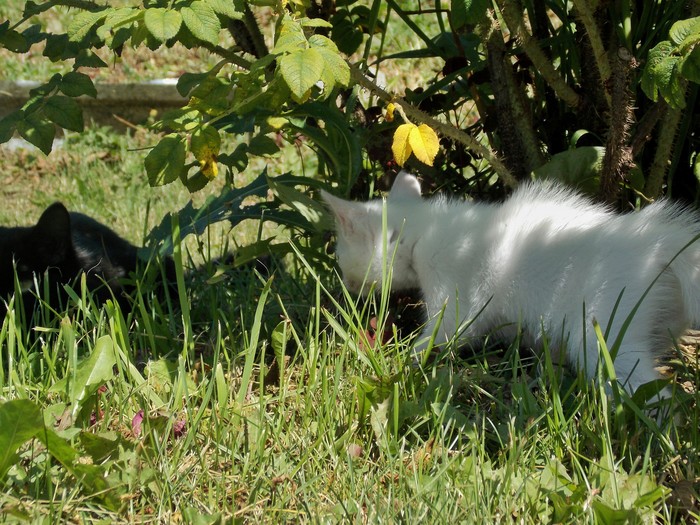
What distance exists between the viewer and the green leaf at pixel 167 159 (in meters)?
2.12

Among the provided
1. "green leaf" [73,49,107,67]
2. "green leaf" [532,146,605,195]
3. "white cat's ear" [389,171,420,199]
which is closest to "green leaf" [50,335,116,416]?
"green leaf" [73,49,107,67]

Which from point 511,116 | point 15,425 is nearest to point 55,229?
point 15,425

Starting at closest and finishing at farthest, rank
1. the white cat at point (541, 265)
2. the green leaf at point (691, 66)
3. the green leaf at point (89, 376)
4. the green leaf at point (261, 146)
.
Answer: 1. the green leaf at point (691, 66)
2. the green leaf at point (89, 376)
3. the white cat at point (541, 265)
4. the green leaf at point (261, 146)

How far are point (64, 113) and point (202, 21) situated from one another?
0.62 metres

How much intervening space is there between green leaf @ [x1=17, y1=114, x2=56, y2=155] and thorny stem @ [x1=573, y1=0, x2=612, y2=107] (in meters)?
1.50

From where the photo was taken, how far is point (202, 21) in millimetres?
1905

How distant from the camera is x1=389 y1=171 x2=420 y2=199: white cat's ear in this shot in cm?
284

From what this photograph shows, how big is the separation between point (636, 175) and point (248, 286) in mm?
1347

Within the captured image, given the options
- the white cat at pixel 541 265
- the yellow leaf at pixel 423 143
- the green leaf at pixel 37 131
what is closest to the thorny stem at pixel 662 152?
the white cat at pixel 541 265

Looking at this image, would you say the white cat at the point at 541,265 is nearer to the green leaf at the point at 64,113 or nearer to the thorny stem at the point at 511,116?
the thorny stem at the point at 511,116

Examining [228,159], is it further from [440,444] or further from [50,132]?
[440,444]

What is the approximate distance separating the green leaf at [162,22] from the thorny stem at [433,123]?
2.29ft

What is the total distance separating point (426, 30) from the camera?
20.6 ft

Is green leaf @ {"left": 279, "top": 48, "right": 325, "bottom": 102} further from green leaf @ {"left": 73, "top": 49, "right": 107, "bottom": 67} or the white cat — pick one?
green leaf @ {"left": 73, "top": 49, "right": 107, "bottom": 67}
